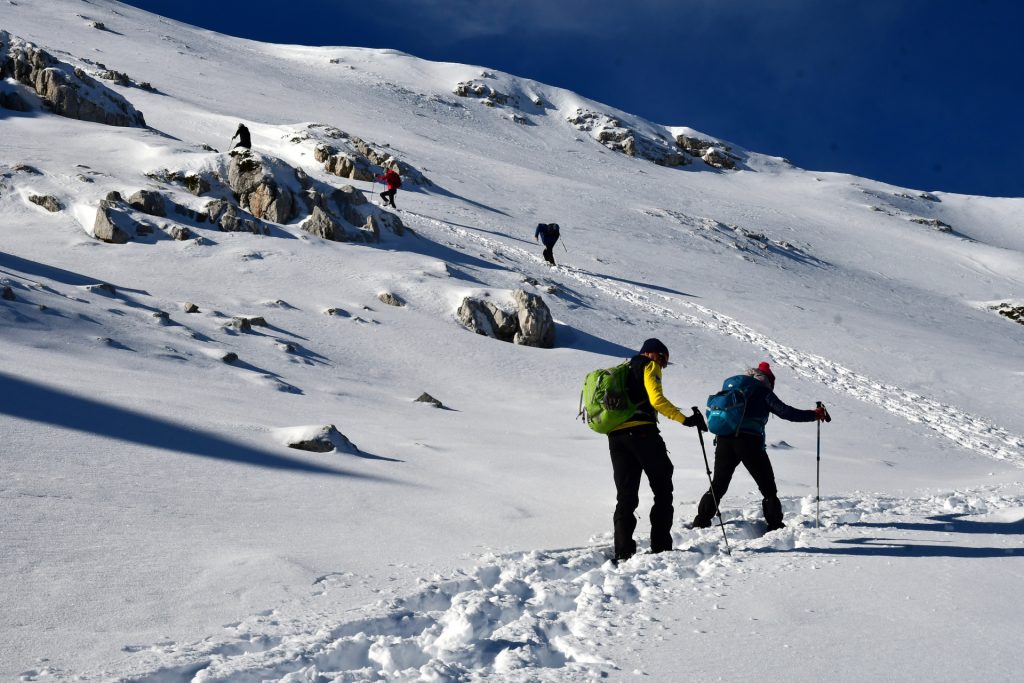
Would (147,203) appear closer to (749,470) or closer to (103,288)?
(103,288)

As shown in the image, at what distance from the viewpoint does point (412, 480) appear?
7.18 metres

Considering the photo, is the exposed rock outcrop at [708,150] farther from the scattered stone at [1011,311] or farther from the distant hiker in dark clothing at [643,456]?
the distant hiker in dark clothing at [643,456]

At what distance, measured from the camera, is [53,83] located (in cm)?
2558

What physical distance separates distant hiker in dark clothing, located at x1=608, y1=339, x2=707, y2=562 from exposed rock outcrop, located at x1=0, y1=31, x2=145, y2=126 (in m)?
26.7

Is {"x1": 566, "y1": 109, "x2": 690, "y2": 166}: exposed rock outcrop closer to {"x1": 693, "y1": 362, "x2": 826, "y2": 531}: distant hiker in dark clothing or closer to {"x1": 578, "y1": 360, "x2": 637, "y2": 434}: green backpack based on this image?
{"x1": 693, "y1": 362, "x2": 826, "y2": 531}: distant hiker in dark clothing

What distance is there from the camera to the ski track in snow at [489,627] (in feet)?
11.0

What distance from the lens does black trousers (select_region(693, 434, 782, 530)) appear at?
21.7 feet

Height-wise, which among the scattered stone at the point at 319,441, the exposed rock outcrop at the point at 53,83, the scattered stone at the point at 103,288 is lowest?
the scattered stone at the point at 319,441

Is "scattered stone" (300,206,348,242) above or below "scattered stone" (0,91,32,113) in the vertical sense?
below

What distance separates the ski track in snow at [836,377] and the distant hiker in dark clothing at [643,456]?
11163 millimetres

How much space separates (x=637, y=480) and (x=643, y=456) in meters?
0.22

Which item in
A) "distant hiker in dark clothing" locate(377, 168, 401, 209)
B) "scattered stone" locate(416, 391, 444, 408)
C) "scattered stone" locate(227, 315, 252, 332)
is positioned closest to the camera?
"scattered stone" locate(416, 391, 444, 408)

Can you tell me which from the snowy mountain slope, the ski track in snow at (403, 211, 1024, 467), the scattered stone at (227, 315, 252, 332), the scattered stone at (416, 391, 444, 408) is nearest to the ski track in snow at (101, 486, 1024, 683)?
the snowy mountain slope

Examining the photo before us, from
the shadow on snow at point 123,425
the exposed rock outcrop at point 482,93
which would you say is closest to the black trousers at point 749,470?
the shadow on snow at point 123,425
